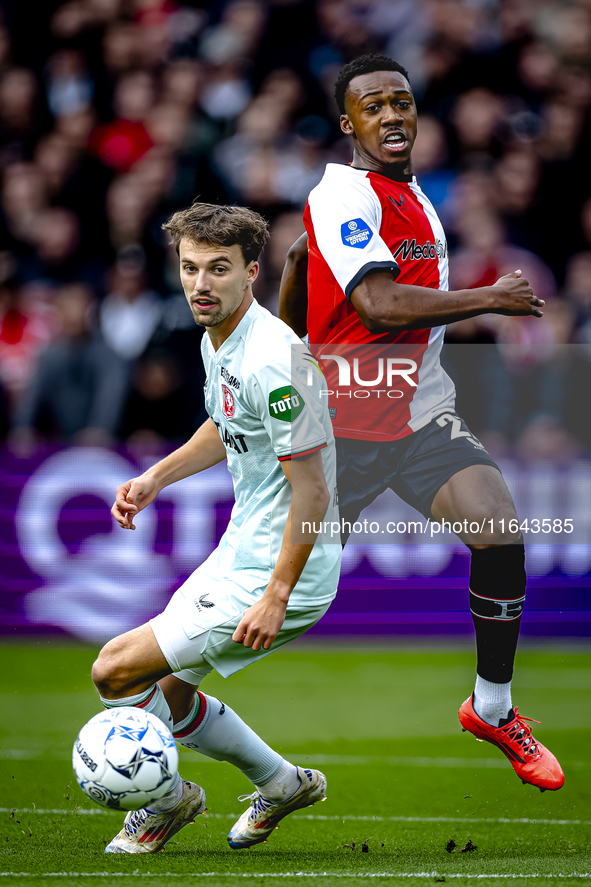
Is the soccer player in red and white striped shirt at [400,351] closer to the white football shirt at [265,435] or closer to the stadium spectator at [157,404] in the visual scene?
the white football shirt at [265,435]

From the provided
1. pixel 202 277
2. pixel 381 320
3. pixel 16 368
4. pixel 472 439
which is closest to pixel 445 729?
pixel 472 439

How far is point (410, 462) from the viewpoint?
359 cm

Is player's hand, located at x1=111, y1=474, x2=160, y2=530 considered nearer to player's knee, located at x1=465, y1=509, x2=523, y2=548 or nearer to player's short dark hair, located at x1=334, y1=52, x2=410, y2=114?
player's knee, located at x1=465, y1=509, x2=523, y2=548

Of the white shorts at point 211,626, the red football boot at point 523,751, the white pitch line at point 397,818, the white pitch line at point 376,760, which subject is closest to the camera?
the white shorts at point 211,626

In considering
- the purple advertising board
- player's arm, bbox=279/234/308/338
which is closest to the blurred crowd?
the purple advertising board

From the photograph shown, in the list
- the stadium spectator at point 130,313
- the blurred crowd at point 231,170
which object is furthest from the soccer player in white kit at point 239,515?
the stadium spectator at point 130,313

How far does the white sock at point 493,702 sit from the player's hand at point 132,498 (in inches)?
52.1

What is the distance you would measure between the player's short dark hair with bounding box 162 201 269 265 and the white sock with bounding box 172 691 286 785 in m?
1.55

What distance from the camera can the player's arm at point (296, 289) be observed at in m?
3.89

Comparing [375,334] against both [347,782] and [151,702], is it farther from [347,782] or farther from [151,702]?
[347,782]

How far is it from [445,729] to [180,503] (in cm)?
221

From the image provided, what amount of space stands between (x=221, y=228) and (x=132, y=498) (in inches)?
37.7

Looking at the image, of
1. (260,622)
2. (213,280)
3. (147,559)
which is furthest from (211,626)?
(147,559)

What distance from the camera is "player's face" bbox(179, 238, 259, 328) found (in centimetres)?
319
